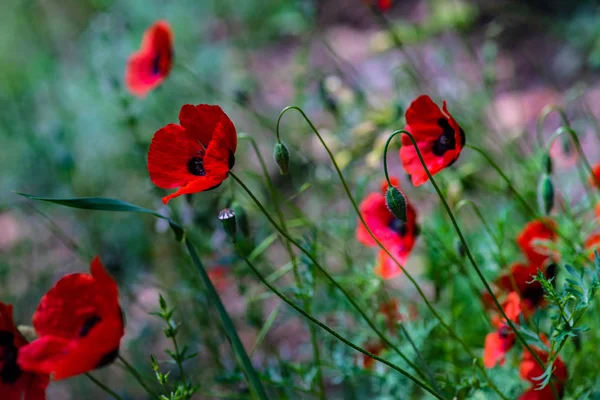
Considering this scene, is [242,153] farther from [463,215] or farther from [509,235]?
[509,235]

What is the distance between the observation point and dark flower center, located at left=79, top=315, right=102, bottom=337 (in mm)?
1320

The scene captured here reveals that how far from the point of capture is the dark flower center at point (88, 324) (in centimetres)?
132

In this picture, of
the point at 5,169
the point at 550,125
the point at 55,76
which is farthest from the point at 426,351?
the point at 55,76

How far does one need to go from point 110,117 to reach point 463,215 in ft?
6.29

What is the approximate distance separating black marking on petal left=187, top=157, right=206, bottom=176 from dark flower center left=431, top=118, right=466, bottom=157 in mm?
475

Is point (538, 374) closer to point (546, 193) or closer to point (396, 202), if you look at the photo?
point (546, 193)

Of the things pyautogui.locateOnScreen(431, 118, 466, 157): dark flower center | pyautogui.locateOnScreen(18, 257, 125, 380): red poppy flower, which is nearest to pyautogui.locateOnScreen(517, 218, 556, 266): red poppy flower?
pyautogui.locateOnScreen(431, 118, 466, 157): dark flower center

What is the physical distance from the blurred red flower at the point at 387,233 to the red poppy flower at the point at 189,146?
0.47 metres

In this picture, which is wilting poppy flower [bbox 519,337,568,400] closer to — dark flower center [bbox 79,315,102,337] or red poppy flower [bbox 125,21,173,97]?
dark flower center [bbox 79,315,102,337]

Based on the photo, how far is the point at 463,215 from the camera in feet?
9.57

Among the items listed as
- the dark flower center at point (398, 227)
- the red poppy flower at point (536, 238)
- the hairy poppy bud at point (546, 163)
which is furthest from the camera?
the dark flower center at point (398, 227)

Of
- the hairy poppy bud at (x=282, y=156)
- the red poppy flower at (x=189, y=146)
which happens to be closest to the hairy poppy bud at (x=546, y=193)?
the hairy poppy bud at (x=282, y=156)

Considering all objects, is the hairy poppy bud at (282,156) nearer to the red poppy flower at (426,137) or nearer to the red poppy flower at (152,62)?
the red poppy flower at (426,137)

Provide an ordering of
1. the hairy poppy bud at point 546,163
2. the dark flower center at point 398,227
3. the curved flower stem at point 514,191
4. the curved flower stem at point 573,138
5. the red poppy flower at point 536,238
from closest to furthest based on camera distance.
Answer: the curved flower stem at point 514,191
the curved flower stem at point 573,138
the hairy poppy bud at point 546,163
the red poppy flower at point 536,238
the dark flower center at point 398,227
